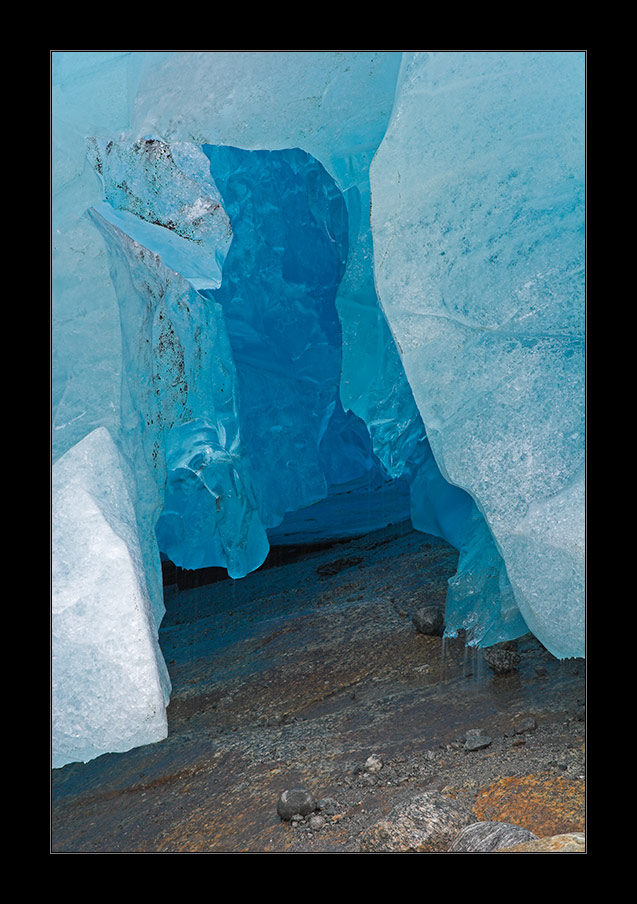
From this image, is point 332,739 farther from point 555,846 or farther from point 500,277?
point 500,277

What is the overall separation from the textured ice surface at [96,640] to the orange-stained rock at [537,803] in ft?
2.54

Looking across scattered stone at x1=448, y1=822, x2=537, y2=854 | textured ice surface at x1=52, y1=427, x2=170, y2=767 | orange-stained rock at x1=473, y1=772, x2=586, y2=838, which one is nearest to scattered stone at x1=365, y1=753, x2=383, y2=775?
orange-stained rock at x1=473, y1=772, x2=586, y2=838

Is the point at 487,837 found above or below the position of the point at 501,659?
below

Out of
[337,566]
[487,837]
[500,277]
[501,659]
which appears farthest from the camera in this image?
[337,566]

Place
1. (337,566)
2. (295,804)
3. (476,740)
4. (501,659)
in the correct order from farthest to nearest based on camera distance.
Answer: (337,566), (501,659), (476,740), (295,804)

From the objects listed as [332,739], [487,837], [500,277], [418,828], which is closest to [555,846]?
[487,837]

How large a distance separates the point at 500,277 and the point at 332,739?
1378mm

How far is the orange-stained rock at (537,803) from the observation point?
186cm

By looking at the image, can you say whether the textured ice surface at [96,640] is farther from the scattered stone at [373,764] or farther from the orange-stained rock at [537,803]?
the orange-stained rock at [537,803]

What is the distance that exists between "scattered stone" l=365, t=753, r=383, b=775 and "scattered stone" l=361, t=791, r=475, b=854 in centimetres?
31

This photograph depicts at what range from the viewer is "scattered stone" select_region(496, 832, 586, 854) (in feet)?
5.24

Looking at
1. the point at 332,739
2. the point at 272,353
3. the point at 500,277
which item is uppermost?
the point at 272,353

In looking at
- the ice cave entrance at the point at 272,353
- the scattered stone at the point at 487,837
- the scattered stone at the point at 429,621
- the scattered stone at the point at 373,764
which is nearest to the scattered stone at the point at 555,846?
the scattered stone at the point at 487,837

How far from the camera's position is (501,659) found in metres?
2.76
